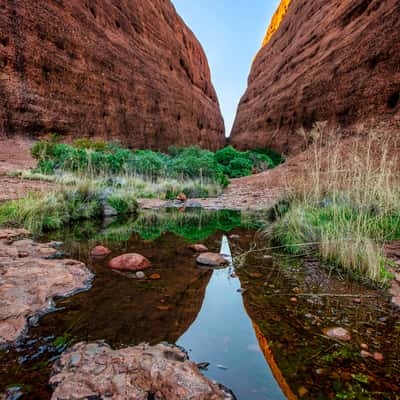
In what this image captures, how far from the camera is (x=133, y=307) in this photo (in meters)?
1.73

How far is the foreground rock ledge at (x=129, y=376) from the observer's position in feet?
3.14

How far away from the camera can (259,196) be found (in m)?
8.62

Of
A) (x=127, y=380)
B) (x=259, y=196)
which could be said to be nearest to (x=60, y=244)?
(x=127, y=380)

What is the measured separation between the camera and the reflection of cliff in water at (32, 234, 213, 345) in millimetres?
1444

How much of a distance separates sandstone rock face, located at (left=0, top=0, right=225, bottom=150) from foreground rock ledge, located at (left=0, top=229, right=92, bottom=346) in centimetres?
1265

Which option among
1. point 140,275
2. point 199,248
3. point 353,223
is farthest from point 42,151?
point 353,223

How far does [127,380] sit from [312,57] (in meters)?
19.6

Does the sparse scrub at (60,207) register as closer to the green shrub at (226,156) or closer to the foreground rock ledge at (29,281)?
the foreground rock ledge at (29,281)

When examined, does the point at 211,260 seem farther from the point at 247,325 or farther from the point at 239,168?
the point at 239,168

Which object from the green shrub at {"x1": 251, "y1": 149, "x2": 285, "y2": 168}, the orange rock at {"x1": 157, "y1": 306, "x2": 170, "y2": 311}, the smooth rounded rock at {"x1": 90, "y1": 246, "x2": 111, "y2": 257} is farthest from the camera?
the green shrub at {"x1": 251, "y1": 149, "x2": 285, "y2": 168}

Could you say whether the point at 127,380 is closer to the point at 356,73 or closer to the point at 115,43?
the point at 356,73

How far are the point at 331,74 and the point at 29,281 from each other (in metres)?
16.3

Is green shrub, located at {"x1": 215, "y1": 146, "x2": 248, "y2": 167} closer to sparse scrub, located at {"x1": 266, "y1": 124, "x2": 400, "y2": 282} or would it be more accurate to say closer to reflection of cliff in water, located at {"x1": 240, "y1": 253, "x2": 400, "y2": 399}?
sparse scrub, located at {"x1": 266, "y1": 124, "x2": 400, "y2": 282}

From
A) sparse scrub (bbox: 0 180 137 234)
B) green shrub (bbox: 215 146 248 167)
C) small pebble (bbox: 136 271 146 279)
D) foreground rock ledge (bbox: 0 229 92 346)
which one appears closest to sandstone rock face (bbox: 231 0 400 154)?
green shrub (bbox: 215 146 248 167)
